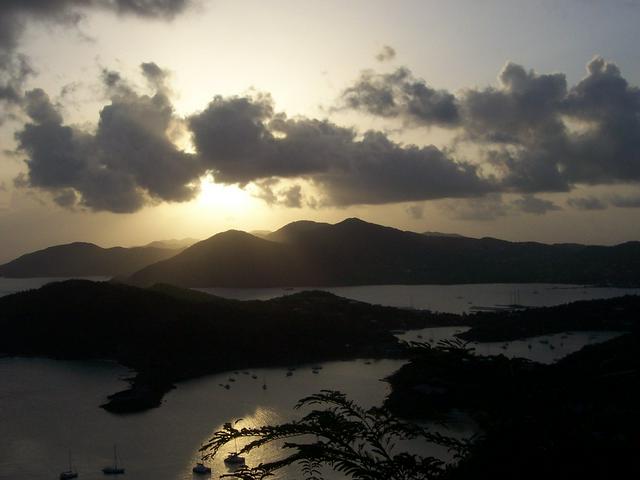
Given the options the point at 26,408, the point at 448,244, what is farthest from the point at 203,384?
the point at 448,244

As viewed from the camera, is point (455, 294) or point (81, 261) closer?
point (455, 294)

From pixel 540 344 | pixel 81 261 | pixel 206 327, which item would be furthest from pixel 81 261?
pixel 540 344

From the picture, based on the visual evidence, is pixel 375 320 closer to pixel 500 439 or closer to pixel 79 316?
pixel 79 316

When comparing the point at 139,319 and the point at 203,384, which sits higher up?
the point at 139,319

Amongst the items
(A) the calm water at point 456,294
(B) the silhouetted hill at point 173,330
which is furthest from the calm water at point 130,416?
(A) the calm water at point 456,294

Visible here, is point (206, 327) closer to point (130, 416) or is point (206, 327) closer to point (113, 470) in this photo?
point (130, 416)

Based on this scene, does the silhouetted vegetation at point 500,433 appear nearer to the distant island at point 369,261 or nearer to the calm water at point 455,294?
the calm water at point 455,294
